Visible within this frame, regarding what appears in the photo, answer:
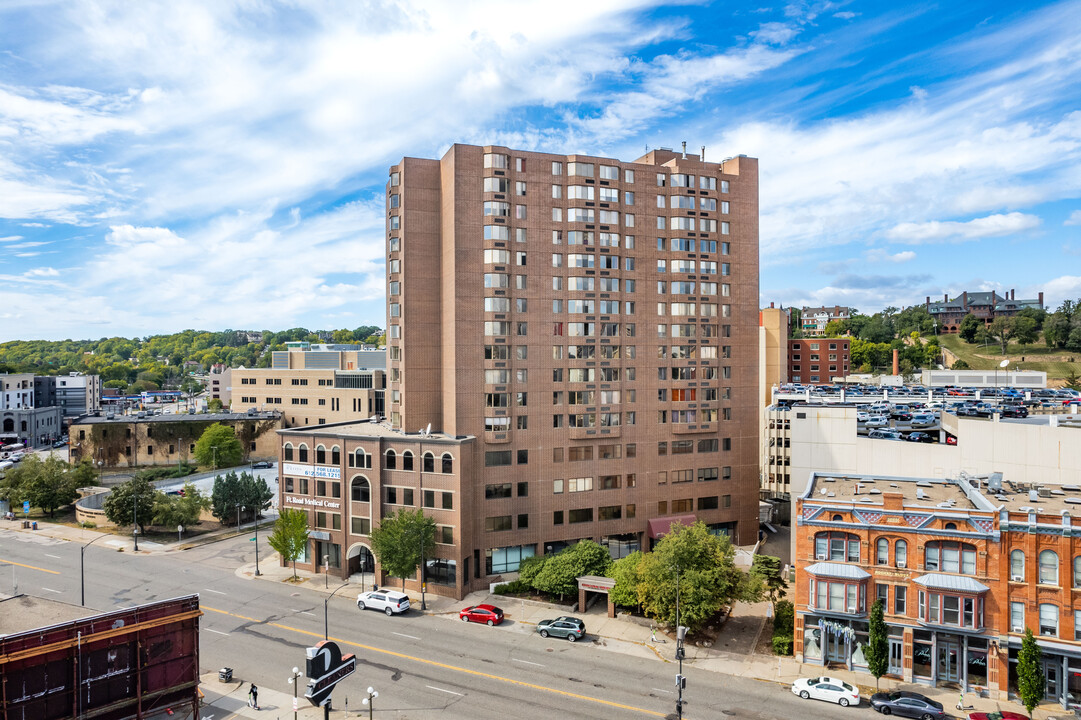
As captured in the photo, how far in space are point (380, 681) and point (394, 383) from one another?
34.9 m

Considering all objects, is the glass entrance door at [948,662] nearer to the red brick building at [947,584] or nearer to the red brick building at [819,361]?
the red brick building at [947,584]

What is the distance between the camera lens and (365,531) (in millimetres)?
62094

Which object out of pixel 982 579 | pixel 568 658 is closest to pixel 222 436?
pixel 568 658

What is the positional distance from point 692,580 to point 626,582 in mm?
6480

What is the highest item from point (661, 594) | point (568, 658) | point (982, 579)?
point (982, 579)

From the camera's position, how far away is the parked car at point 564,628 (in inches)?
1930

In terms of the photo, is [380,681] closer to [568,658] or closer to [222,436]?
[568,658]

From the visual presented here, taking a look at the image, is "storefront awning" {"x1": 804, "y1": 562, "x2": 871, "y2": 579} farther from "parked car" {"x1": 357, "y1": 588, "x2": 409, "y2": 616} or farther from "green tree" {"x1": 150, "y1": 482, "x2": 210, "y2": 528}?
"green tree" {"x1": 150, "y1": 482, "x2": 210, "y2": 528}

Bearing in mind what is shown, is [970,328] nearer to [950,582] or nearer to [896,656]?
[950,582]

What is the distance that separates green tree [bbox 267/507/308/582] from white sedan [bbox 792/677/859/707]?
43980mm

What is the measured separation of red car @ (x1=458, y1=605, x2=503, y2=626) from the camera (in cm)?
5197

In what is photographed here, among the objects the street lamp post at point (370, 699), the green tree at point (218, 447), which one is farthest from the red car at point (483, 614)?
the green tree at point (218, 447)

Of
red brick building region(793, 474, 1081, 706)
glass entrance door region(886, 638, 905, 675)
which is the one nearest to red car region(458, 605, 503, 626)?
red brick building region(793, 474, 1081, 706)

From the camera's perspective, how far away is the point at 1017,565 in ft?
131
